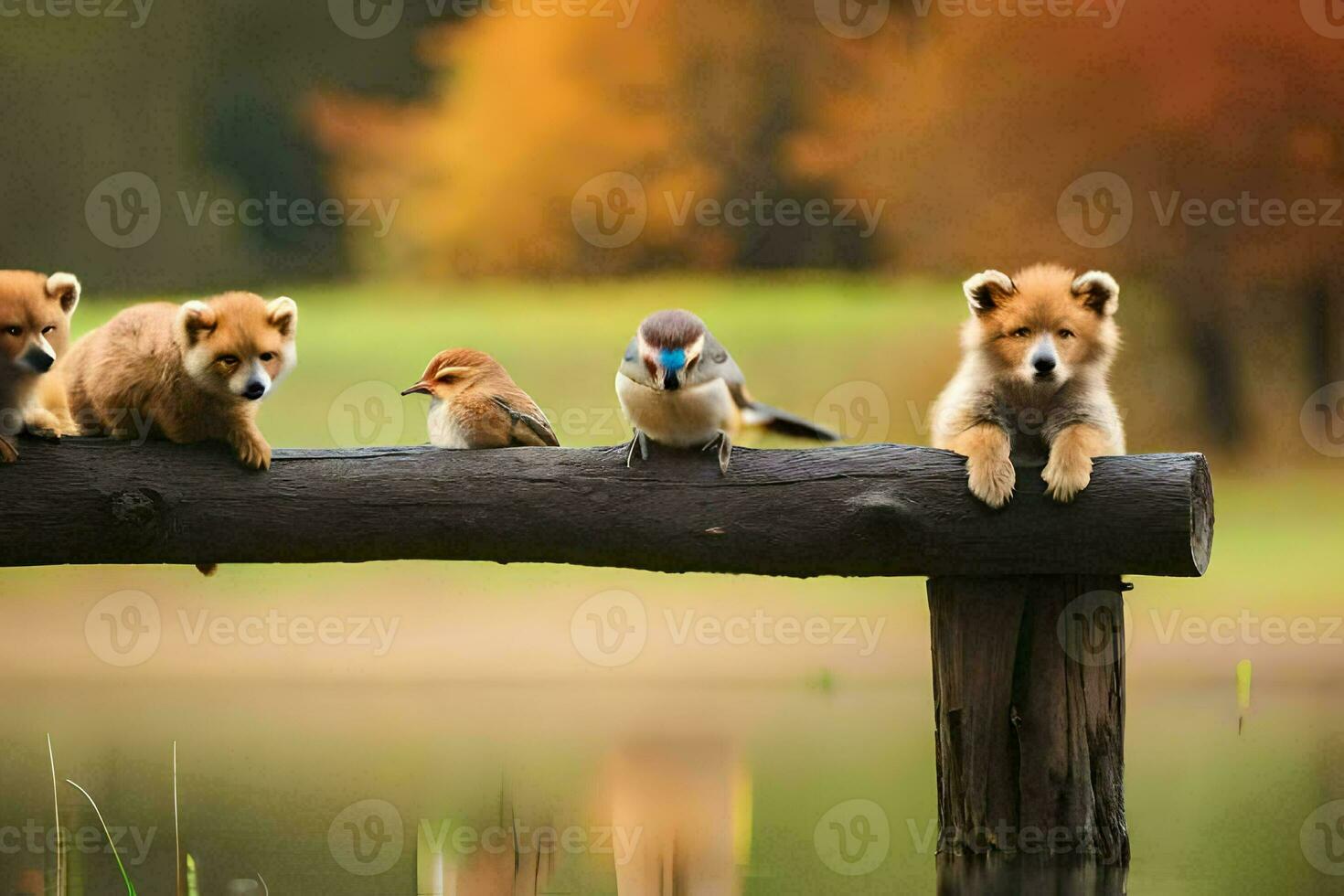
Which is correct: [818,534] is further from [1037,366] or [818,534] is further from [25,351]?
[25,351]

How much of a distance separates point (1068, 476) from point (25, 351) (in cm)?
173

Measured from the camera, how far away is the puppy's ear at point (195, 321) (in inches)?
90.3

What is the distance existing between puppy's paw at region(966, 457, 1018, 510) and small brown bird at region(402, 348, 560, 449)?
2.44 feet

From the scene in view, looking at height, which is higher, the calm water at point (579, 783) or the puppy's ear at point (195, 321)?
the puppy's ear at point (195, 321)

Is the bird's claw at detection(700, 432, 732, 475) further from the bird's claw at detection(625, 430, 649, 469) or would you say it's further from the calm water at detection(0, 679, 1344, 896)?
the calm water at detection(0, 679, 1344, 896)

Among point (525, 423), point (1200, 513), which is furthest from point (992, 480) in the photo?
point (525, 423)

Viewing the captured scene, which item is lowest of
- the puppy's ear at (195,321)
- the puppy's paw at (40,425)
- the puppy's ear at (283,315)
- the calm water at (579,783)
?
the calm water at (579,783)

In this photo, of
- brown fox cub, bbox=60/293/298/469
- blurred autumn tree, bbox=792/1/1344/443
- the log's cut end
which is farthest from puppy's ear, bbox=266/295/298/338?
blurred autumn tree, bbox=792/1/1344/443

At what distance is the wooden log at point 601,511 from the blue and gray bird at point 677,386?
4 centimetres

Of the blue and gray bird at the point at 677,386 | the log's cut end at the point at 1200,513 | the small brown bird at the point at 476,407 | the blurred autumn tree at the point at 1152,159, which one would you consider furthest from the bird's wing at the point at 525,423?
the blurred autumn tree at the point at 1152,159

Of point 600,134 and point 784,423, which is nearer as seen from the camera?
point 784,423

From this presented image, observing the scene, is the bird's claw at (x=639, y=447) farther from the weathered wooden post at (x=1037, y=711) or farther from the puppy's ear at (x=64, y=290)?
the puppy's ear at (x=64, y=290)

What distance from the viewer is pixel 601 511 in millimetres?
2221

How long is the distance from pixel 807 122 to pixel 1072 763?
9.27 feet
